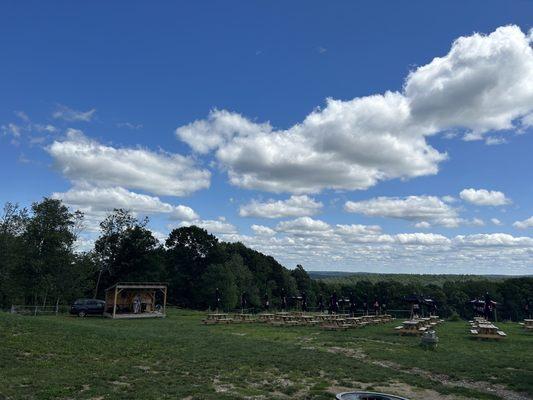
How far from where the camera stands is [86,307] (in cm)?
3556

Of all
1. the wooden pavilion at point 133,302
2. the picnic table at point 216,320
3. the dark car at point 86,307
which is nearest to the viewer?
the picnic table at point 216,320

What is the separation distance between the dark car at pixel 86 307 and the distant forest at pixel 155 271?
409 centimetres

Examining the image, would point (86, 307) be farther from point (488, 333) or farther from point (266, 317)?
point (488, 333)

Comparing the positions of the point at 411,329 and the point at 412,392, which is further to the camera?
the point at 411,329

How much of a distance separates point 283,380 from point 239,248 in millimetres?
69113

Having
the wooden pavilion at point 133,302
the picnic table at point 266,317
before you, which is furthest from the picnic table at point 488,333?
the wooden pavilion at point 133,302

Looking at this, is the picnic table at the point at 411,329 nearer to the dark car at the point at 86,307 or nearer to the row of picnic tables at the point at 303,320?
the row of picnic tables at the point at 303,320

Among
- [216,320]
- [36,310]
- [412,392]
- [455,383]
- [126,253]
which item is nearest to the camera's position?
[412,392]

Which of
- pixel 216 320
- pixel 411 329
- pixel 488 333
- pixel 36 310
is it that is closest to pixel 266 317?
pixel 216 320

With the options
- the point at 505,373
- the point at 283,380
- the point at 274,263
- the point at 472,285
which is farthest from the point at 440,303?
the point at 283,380

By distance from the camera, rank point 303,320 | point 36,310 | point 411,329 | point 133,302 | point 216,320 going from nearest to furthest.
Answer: point 411,329, point 216,320, point 303,320, point 36,310, point 133,302

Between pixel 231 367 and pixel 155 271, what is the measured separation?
40413mm

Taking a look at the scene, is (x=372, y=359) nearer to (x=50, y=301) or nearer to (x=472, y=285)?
(x=50, y=301)

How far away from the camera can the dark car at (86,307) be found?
35.2 meters
